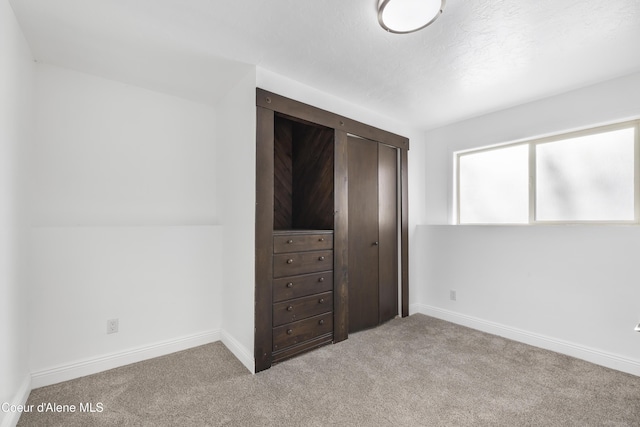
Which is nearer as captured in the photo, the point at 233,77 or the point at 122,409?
the point at 122,409

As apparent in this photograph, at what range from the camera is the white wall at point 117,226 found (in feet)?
6.73

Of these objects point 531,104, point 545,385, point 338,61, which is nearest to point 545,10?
point 338,61

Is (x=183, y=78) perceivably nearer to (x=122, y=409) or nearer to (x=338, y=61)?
(x=338, y=61)

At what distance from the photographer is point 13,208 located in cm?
164

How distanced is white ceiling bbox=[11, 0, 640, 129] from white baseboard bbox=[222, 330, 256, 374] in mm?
2317

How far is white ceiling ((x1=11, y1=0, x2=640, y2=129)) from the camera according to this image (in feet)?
5.26

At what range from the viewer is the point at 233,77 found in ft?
7.87

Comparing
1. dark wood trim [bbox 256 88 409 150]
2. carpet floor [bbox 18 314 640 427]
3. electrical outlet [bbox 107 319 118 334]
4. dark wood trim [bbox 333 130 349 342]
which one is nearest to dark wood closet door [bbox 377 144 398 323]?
dark wood trim [bbox 256 88 409 150]

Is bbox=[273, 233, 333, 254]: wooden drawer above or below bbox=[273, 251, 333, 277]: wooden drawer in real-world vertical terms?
above

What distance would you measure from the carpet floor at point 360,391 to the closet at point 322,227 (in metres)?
0.34

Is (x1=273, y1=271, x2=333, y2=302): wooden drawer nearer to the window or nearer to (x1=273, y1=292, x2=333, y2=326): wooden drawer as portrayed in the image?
(x1=273, y1=292, x2=333, y2=326): wooden drawer

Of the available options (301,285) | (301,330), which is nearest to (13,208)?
(301,285)

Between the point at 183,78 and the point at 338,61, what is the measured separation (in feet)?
4.41

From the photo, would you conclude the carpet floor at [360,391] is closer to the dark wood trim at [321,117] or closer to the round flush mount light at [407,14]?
the dark wood trim at [321,117]
